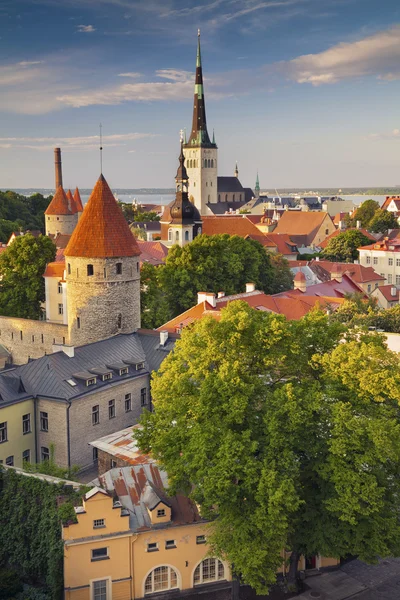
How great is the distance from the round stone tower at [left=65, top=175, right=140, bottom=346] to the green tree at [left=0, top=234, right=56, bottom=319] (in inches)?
570

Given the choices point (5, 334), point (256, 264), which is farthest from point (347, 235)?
point (5, 334)

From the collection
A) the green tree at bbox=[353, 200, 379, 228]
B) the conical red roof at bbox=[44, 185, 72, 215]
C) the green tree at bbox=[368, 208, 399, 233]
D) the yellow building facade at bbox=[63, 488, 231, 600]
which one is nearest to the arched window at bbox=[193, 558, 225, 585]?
the yellow building facade at bbox=[63, 488, 231, 600]

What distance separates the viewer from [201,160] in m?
131

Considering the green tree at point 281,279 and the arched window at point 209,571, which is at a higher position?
the green tree at point 281,279

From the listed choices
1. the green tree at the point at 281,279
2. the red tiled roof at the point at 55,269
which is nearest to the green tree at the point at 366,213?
the green tree at the point at 281,279

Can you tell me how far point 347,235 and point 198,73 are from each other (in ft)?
188

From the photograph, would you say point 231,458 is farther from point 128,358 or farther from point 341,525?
point 128,358

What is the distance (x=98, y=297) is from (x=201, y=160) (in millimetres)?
99507

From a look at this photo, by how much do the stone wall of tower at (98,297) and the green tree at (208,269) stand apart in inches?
431

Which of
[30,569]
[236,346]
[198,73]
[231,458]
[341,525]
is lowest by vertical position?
[30,569]

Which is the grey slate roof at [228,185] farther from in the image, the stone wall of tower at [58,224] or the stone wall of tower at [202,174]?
the stone wall of tower at [58,224]

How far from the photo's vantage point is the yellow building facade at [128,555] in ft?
67.9

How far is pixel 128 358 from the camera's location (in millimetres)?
33406

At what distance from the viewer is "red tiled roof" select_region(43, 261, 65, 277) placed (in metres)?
48.0
